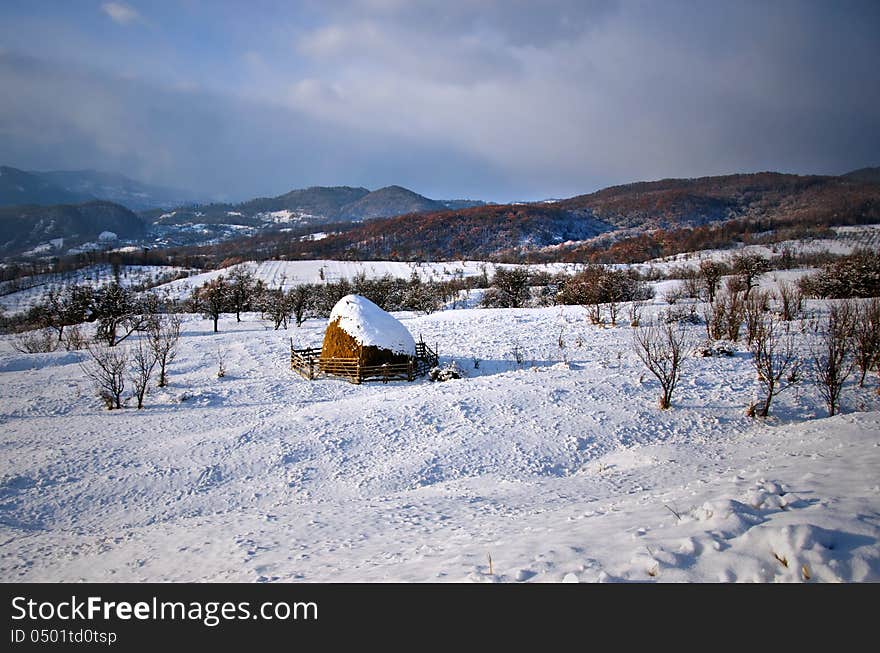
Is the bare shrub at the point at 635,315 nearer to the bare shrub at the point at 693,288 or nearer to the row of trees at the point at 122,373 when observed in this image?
the bare shrub at the point at 693,288

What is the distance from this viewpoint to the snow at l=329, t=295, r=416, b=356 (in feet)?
66.9

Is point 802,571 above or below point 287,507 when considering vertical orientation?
above

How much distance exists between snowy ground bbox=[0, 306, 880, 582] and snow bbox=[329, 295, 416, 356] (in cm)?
245

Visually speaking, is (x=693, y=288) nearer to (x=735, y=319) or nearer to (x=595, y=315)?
(x=595, y=315)

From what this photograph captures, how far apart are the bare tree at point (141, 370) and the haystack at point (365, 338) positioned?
742cm

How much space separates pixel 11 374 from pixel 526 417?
26464mm

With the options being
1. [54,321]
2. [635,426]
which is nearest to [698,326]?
[635,426]

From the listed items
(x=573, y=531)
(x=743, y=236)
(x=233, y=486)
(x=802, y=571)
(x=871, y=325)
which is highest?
(x=743, y=236)

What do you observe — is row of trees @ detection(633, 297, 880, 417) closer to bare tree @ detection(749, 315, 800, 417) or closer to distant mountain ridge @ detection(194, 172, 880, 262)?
bare tree @ detection(749, 315, 800, 417)

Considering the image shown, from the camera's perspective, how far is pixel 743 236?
106 metres

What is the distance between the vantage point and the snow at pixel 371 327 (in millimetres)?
20406

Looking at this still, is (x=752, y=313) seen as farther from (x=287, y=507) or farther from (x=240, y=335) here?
(x=240, y=335)

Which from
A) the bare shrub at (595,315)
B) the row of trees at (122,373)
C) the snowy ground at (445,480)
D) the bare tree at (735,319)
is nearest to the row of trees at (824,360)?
the snowy ground at (445,480)

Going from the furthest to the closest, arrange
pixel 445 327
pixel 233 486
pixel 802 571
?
pixel 445 327 < pixel 233 486 < pixel 802 571
